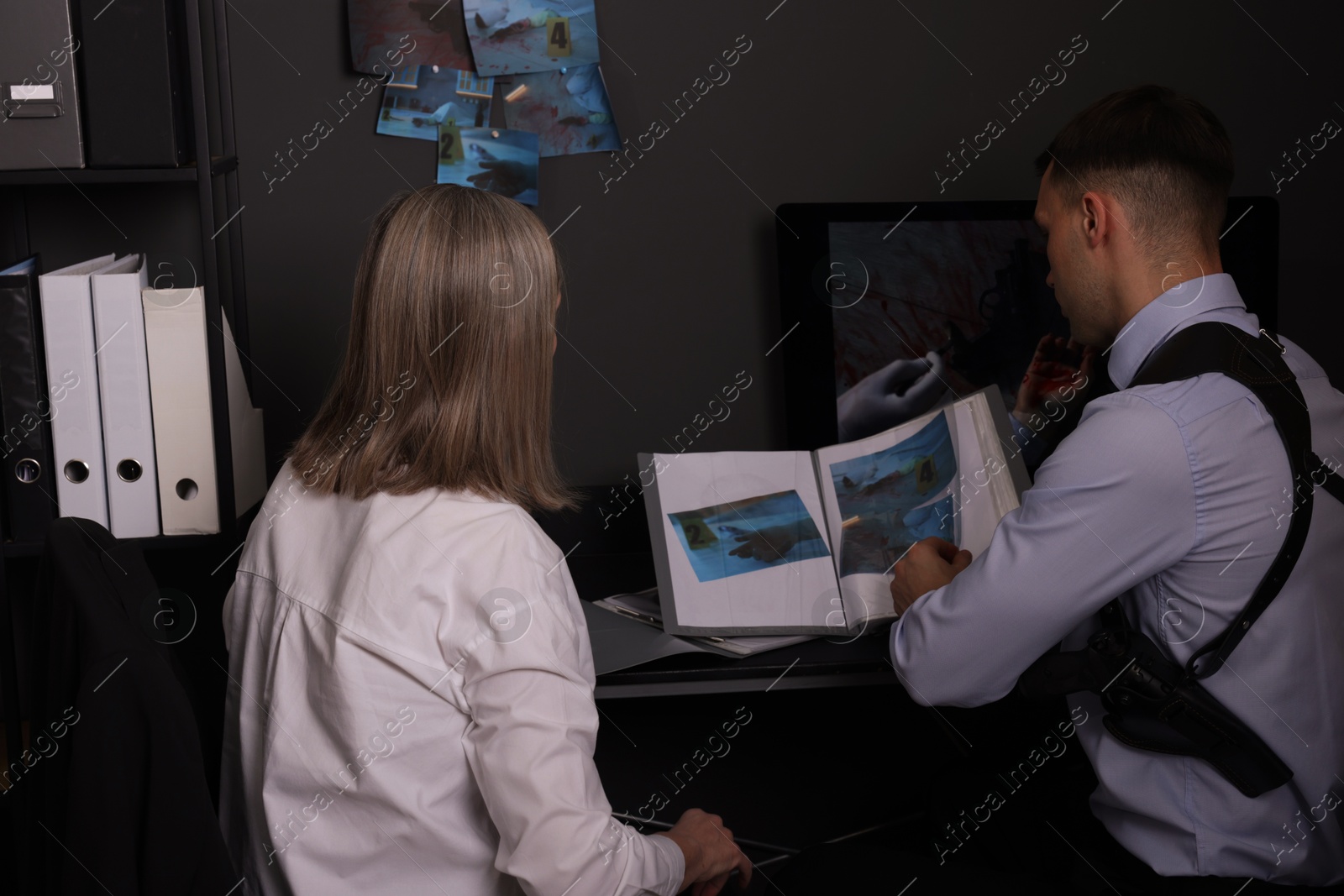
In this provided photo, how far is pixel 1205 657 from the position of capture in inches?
42.7

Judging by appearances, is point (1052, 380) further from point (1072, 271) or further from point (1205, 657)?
point (1205, 657)

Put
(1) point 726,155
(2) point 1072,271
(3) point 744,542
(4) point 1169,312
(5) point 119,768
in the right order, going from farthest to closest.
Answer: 1. (1) point 726,155
2. (3) point 744,542
3. (2) point 1072,271
4. (4) point 1169,312
5. (5) point 119,768

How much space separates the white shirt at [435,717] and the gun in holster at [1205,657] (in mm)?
522

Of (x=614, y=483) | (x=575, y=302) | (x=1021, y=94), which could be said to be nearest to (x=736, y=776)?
(x=614, y=483)

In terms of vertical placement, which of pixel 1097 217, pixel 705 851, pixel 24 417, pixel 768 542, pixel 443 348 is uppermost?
pixel 1097 217

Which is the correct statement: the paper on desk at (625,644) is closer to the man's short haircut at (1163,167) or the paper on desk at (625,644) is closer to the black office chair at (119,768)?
the black office chair at (119,768)

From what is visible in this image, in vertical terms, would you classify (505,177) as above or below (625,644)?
above

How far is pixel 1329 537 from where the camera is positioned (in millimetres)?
1097

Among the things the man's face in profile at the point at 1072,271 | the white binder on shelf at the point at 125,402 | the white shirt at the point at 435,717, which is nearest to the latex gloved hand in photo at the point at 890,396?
the man's face in profile at the point at 1072,271

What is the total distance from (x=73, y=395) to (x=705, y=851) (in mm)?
998

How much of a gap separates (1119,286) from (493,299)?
2.49 feet

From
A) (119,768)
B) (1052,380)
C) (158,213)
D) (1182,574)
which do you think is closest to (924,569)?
(1182,574)

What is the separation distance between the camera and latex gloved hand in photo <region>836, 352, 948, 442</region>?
1.87m

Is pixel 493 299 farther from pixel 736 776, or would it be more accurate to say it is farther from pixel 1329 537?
pixel 736 776
